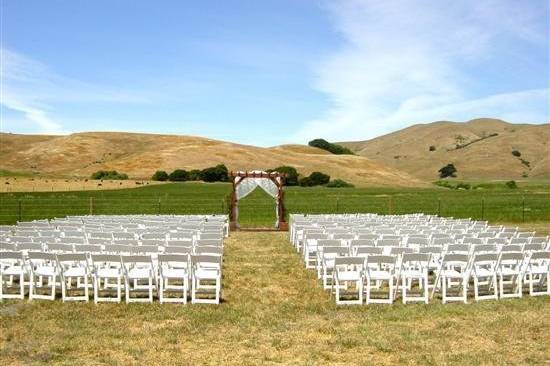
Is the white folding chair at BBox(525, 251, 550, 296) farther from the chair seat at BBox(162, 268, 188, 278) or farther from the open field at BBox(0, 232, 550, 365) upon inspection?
the chair seat at BBox(162, 268, 188, 278)

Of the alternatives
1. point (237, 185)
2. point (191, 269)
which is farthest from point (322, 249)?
point (237, 185)

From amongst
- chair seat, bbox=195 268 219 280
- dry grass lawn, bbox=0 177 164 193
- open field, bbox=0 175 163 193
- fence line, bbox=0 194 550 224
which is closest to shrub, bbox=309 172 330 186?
dry grass lawn, bbox=0 177 164 193

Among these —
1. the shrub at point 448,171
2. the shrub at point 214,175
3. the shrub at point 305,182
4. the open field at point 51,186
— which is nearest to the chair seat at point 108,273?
the open field at point 51,186

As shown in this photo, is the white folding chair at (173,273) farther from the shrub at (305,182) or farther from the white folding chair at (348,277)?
the shrub at (305,182)

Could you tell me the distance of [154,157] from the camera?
359 feet

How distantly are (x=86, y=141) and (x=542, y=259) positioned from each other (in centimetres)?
14488

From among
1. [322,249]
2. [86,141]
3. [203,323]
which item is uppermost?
[86,141]

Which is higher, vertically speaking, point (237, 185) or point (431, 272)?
point (237, 185)

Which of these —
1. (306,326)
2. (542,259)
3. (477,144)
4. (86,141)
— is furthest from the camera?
(477,144)

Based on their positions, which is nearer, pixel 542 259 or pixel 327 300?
pixel 327 300

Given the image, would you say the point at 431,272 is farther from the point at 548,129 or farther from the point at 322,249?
the point at 548,129

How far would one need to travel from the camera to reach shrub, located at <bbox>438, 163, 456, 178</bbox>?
169750mm

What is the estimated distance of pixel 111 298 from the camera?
36.3 feet

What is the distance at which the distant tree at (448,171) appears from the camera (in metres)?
170
